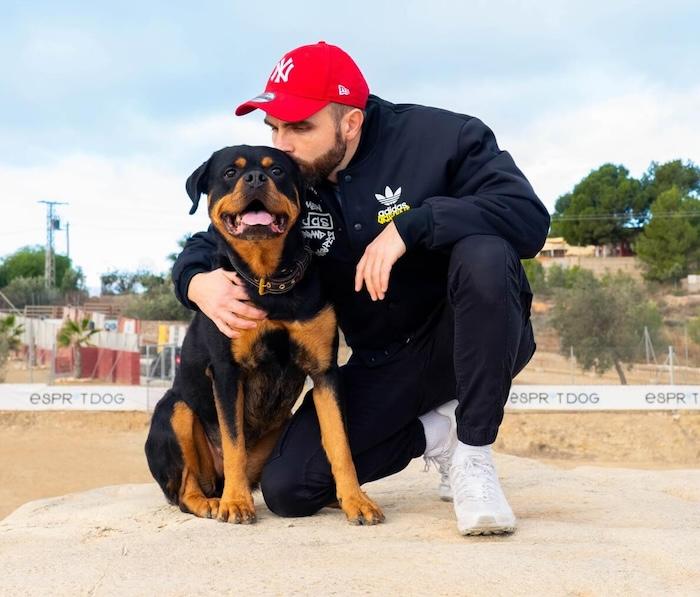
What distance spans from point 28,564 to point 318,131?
5.98ft

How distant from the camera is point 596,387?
1363 cm

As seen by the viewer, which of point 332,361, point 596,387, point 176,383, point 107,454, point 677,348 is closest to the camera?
point 332,361

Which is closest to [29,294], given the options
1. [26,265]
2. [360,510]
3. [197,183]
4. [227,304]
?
[26,265]

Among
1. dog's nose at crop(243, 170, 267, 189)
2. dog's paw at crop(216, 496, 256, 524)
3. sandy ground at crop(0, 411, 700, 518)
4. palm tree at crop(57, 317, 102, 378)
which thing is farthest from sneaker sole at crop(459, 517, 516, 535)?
palm tree at crop(57, 317, 102, 378)

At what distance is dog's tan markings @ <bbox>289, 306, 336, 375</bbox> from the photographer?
3047mm

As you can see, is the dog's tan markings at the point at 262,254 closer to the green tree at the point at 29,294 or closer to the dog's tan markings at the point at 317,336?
the dog's tan markings at the point at 317,336

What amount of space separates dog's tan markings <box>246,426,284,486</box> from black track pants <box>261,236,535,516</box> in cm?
14

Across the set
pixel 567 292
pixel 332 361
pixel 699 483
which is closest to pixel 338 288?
pixel 332 361

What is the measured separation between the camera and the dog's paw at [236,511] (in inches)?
118

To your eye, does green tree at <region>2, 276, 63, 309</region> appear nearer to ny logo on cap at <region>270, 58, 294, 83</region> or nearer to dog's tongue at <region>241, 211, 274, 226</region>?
ny logo on cap at <region>270, 58, 294, 83</region>

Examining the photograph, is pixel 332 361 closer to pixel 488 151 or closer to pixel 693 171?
pixel 488 151

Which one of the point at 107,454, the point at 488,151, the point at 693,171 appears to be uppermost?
the point at 693,171

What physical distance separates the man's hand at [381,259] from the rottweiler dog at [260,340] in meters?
0.28

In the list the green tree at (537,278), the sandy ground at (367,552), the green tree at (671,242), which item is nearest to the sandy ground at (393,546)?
the sandy ground at (367,552)
